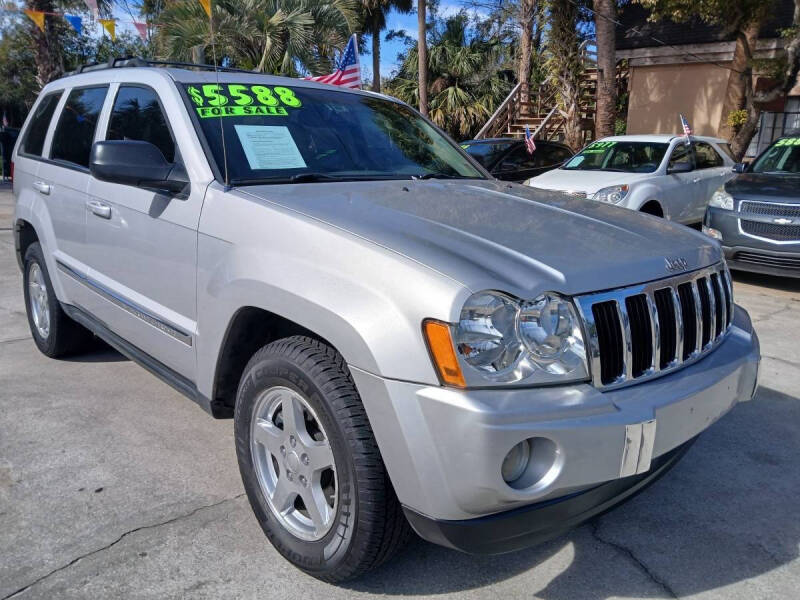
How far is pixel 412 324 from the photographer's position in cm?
197

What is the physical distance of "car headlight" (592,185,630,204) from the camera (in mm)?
8540

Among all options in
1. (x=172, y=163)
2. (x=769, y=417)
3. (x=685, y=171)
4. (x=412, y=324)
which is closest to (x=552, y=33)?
(x=685, y=171)

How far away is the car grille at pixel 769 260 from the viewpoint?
22.7ft

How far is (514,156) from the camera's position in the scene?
11219 millimetres

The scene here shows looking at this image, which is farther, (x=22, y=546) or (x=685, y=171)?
(x=685, y=171)

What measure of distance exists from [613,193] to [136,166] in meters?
Result: 6.86

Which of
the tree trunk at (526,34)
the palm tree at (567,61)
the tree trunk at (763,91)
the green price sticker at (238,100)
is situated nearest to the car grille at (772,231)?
the tree trunk at (763,91)

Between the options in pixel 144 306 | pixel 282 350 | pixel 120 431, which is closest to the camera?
pixel 282 350

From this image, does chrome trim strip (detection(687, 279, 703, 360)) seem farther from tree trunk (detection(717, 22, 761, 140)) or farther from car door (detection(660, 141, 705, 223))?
tree trunk (detection(717, 22, 761, 140))

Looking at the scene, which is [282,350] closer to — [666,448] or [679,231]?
[666,448]

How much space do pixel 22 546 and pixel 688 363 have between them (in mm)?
2538

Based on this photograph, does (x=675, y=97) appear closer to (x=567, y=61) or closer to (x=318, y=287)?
(x=567, y=61)

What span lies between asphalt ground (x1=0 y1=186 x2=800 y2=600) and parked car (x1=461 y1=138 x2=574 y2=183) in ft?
21.7

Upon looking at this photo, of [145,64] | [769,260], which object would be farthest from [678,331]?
[769,260]
